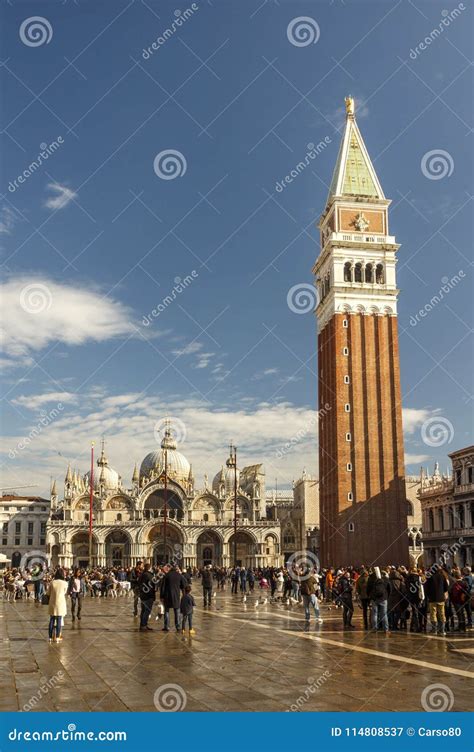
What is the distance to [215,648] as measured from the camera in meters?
13.2

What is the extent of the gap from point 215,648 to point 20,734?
6497mm

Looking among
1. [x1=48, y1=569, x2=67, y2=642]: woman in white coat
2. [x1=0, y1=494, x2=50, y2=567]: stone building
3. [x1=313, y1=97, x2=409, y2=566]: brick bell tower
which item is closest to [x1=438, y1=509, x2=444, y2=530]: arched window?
[x1=313, y1=97, x2=409, y2=566]: brick bell tower

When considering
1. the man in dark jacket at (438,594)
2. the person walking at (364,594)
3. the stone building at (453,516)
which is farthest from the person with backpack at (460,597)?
the stone building at (453,516)

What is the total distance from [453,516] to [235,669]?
159ft

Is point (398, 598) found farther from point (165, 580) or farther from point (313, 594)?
point (165, 580)

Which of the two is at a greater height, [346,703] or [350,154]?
[350,154]

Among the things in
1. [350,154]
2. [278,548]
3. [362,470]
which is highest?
[350,154]

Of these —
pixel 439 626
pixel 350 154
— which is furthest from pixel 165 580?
pixel 350 154

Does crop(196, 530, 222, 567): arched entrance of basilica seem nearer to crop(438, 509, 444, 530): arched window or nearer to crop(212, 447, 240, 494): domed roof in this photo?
crop(212, 447, 240, 494): domed roof

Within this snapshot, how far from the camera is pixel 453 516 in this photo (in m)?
55.6

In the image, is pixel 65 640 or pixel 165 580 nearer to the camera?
pixel 65 640

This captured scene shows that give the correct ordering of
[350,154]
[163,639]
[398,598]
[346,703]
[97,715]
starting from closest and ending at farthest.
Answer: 1. [97,715]
2. [346,703]
3. [163,639]
4. [398,598]
5. [350,154]

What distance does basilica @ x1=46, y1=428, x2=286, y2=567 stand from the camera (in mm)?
72812

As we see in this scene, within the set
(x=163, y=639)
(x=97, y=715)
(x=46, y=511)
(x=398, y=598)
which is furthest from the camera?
(x=46, y=511)
